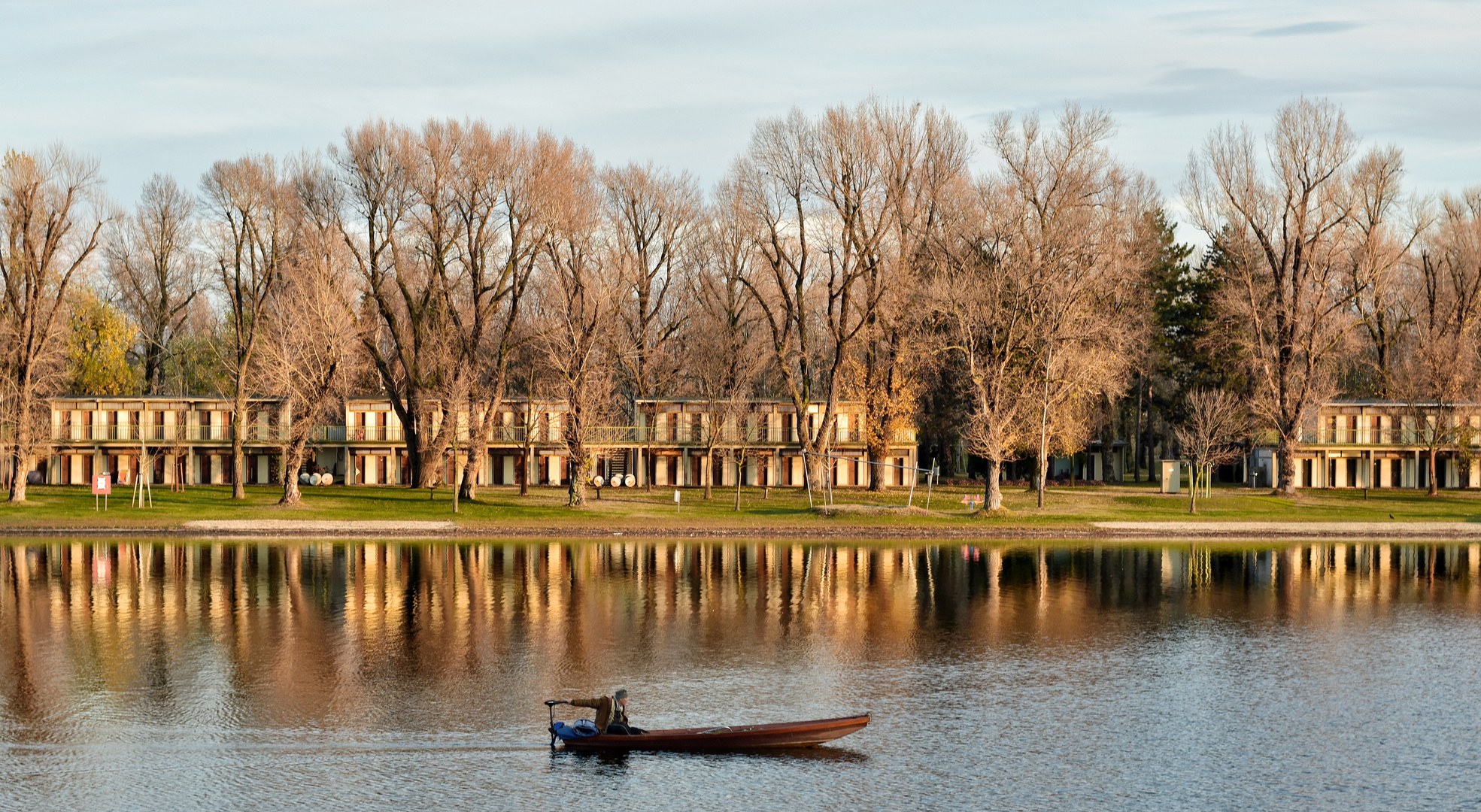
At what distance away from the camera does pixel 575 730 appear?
23203 mm

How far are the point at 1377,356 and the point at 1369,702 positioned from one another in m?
82.4

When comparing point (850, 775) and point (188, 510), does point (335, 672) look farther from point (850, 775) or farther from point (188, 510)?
point (188, 510)

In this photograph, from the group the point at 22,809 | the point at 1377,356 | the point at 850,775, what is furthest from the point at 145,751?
the point at 1377,356

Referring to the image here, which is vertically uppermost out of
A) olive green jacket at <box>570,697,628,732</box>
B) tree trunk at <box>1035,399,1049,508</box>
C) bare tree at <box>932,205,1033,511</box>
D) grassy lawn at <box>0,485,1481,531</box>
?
bare tree at <box>932,205,1033,511</box>

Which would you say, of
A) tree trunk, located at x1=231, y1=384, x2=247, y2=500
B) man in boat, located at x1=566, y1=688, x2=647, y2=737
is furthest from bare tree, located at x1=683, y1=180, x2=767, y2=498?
man in boat, located at x1=566, y1=688, x2=647, y2=737

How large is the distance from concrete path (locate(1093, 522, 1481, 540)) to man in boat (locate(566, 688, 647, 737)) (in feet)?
145

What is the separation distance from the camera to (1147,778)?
21953mm

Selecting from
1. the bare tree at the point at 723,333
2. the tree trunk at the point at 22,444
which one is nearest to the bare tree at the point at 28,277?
the tree trunk at the point at 22,444

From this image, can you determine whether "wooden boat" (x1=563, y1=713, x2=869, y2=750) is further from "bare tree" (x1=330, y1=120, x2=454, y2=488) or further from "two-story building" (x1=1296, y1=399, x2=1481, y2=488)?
"two-story building" (x1=1296, y1=399, x2=1481, y2=488)

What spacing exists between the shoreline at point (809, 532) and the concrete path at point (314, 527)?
0.04 metres

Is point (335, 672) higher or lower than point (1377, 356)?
lower

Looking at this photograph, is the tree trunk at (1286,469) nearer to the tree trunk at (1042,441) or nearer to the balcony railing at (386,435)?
the tree trunk at (1042,441)

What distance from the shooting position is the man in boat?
23.2 m

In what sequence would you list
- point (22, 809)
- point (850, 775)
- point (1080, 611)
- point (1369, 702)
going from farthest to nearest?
point (1080, 611) < point (1369, 702) < point (850, 775) < point (22, 809)
